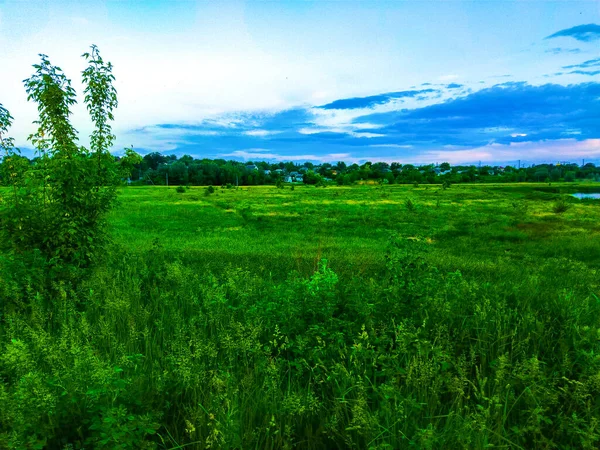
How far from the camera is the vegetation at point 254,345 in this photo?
3.30m

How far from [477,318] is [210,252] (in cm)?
1070

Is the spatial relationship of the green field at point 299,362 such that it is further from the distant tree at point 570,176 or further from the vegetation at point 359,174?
the distant tree at point 570,176

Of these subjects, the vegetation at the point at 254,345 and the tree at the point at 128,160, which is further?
the tree at the point at 128,160

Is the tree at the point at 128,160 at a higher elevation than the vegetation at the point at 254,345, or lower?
higher

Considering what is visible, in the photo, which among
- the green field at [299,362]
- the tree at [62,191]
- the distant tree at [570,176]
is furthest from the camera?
the distant tree at [570,176]

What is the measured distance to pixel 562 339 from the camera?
4.98 m

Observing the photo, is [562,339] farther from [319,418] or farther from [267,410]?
[267,410]

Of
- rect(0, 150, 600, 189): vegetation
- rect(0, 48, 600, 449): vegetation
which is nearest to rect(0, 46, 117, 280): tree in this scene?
rect(0, 48, 600, 449): vegetation

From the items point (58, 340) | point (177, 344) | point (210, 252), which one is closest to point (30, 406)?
point (177, 344)

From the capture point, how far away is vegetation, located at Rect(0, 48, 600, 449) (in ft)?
10.8

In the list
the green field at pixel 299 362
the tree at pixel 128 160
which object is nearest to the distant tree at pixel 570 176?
the green field at pixel 299 362

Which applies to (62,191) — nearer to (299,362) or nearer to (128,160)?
(128,160)

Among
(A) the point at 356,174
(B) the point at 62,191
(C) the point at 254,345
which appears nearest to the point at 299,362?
(C) the point at 254,345

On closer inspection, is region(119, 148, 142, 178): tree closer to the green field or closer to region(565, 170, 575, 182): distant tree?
the green field
